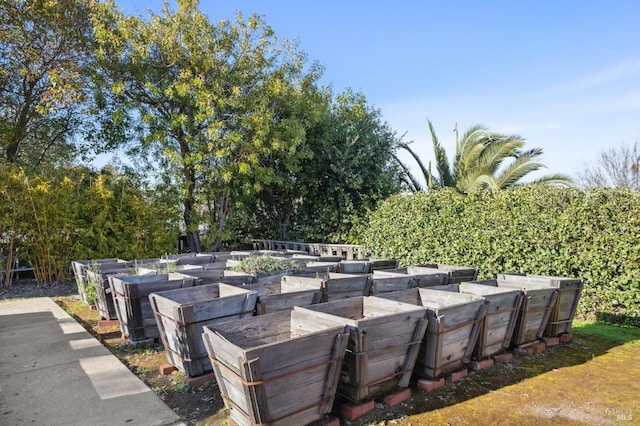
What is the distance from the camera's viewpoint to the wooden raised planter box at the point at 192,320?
9.71ft

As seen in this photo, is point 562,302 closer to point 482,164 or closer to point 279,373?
point 279,373

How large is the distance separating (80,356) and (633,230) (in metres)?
6.21

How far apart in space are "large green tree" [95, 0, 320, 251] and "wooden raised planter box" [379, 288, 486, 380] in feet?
22.9

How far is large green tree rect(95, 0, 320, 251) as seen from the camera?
29.8 feet

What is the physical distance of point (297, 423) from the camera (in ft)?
7.46

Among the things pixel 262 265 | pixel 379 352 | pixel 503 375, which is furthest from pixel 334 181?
pixel 379 352

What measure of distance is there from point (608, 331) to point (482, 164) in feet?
27.7

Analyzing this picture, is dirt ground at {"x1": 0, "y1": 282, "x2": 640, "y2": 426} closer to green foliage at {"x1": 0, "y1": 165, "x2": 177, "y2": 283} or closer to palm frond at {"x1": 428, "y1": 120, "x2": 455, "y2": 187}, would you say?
green foliage at {"x1": 0, "y1": 165, "x2": 177, "y2": 283}

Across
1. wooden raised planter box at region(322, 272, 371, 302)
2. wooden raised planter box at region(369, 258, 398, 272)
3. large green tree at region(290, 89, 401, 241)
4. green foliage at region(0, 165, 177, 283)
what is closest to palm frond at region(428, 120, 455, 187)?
large green tree at region(290, 89, 401, 241)

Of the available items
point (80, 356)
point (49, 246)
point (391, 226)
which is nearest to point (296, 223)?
point (391, 226)

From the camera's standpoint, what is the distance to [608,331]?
458 cm

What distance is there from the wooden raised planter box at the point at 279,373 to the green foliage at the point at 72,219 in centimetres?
692

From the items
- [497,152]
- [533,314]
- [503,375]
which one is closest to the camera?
[503,375]

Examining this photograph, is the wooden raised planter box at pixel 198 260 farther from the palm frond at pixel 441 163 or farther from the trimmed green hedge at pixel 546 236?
the palm frond at pixel 441 163
